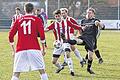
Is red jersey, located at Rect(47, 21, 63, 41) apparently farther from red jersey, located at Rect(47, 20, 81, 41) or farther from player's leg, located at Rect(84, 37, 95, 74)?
player's leg, located at Rect(84, 37, 95, 74)

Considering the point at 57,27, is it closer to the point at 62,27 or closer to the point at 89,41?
the point at 62,27

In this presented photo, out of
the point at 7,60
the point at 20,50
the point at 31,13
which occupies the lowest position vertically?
the point at 7,60

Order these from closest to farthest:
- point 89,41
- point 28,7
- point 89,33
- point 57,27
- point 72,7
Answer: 1. point 28,7
2. point 57,27
3. point 89,41
4. point 89,33
5. point 72,7

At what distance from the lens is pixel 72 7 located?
2044 inches

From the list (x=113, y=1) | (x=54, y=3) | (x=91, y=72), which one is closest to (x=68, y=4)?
(x=54, y=3)

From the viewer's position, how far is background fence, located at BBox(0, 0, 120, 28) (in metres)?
49.9

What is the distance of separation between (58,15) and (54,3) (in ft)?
125

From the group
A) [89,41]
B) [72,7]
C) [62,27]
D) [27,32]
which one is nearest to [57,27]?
[62,27]

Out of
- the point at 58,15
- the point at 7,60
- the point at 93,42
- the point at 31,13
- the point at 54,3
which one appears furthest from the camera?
the point at 54,3

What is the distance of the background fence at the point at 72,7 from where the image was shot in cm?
4988

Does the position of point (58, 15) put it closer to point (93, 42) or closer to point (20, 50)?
point (93, 42)

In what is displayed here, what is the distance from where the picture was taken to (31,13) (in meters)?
9.52

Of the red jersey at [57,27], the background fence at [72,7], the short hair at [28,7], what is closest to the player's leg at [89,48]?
the red jersey at [57,27]

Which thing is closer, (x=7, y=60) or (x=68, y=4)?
(x=7, y=60)
